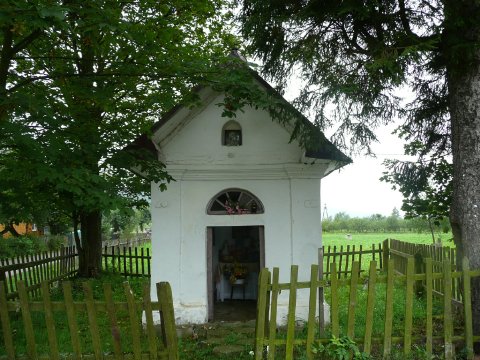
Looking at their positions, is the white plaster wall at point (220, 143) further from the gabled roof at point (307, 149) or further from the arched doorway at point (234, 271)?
the arched doorway at point (234, 271)

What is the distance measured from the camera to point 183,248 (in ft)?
23.9

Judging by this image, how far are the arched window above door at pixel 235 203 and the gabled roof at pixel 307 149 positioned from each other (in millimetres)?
1298

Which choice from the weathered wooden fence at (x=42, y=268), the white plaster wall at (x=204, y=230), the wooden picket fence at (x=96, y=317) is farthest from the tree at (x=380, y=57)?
the weathered wooden fence at (x=42, y=268)

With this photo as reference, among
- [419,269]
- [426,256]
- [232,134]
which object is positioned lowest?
[419,269]

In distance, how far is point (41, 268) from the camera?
36.0ft

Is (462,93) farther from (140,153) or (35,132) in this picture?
(35,132)

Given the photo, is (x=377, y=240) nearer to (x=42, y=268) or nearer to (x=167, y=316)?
(x=42, y=268)

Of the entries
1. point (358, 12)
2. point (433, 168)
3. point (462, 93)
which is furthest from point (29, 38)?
point (433, 168)

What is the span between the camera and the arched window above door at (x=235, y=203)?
7355 millimetres

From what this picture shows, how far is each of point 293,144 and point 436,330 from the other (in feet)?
13.1

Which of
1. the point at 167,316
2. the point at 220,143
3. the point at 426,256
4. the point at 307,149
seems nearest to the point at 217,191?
the point at 220,143

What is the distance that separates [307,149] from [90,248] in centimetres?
864

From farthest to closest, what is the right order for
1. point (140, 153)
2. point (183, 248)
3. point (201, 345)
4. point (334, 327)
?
point (183, 248) < point (140, 153) < point (201, 345) < point (334, 327)

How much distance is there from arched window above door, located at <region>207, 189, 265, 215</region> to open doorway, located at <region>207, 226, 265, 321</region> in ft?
5.57
